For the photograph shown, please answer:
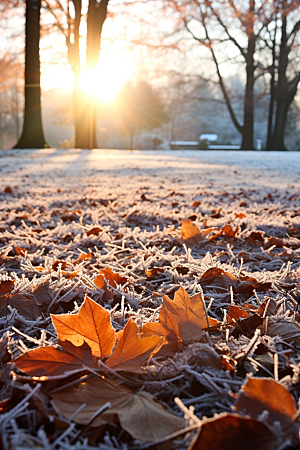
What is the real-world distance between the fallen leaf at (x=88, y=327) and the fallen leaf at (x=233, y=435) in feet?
1.05

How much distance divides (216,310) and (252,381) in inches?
22.1

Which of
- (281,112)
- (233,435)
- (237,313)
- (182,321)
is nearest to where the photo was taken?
(233,435)

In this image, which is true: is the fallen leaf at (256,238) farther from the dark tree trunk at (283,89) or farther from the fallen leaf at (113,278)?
the dark tree trunk at (283,89)

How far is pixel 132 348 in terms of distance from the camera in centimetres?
76

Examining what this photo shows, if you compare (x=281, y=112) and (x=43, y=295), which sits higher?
(x=281, y=112)

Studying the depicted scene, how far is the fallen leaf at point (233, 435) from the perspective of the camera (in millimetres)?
481

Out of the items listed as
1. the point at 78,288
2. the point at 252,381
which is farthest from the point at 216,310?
the point at 252,381

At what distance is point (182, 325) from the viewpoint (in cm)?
88

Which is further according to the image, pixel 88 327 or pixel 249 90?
pixel 249 90

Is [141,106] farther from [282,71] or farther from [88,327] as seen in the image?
[88,327]

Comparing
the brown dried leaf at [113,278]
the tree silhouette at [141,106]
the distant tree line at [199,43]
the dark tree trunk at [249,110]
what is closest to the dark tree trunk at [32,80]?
the distant tree line at [199,43]

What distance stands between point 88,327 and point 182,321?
0.24 m

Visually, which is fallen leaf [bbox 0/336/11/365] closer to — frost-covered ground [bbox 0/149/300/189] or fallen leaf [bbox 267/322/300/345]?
fallen leaf [bbox 267/322/300/345]

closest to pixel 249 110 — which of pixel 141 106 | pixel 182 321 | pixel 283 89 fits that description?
pixel 283 89
